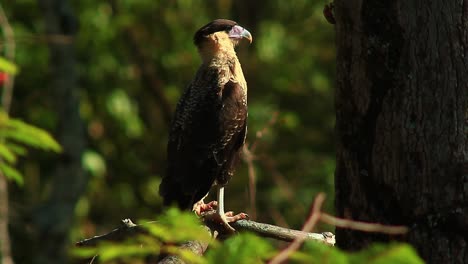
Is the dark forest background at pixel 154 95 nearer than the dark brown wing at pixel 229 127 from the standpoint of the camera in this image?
No

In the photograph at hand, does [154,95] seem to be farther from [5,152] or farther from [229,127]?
[5,152]

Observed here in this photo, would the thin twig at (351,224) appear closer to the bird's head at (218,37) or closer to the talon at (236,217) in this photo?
the talon at (236,217)

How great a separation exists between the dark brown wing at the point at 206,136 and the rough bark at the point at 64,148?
2.05m

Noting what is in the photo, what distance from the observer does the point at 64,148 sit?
8.54 meters

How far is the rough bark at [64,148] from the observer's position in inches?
329

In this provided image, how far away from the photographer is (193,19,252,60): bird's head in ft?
22.4

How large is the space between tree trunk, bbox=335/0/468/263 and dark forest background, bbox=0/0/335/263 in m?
7.10

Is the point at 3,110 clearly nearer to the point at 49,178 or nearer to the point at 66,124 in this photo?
the point at 66,124

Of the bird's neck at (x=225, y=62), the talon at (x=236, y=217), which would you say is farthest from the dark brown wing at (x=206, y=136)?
the talon at (x=236, y=217)

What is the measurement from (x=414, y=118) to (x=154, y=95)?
9718 millimetres

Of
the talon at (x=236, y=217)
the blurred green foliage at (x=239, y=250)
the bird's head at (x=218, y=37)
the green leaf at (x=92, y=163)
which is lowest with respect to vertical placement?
the green leaf at (x=92, y=163)

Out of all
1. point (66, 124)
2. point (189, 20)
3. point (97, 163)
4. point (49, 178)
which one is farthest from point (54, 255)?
point (189, 20)

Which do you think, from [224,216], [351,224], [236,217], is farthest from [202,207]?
[351,224]

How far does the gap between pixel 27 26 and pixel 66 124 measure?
3.70 m
